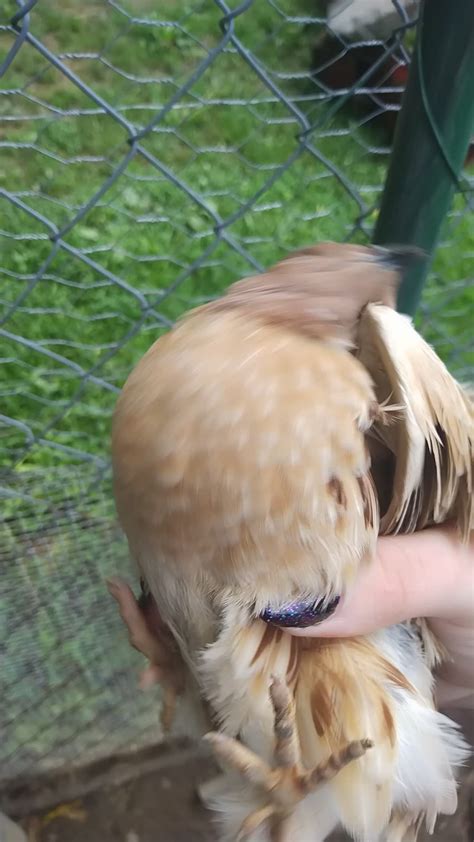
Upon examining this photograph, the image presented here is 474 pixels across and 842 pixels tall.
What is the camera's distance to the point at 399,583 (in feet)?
2.47

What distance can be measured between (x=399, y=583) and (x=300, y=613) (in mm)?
120

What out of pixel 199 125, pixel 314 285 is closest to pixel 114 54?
pixel 199 125

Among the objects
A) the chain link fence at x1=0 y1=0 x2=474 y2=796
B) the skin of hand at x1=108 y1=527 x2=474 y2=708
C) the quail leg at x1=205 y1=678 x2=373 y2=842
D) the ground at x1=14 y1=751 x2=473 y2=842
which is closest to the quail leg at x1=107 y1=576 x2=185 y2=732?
the skin of hand at x1=108 y1=527 x2=474 y2=708

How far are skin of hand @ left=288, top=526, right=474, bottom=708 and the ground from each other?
92 cm

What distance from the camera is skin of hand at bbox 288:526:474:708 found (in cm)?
73

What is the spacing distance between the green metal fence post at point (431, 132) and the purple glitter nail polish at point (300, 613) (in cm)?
45

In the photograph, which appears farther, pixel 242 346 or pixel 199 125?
pixel 199 125

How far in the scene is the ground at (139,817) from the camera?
149 centimetres

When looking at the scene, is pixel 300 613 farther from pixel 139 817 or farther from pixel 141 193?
pixel 141 193

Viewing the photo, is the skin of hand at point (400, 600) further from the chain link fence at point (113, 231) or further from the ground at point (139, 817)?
the ground at point (139, 817)

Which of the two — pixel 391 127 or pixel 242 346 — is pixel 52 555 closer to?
pixel 242 346

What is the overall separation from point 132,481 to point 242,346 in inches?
5.7

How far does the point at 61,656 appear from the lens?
138 cm

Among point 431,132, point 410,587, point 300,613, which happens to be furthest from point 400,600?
point 431,132
